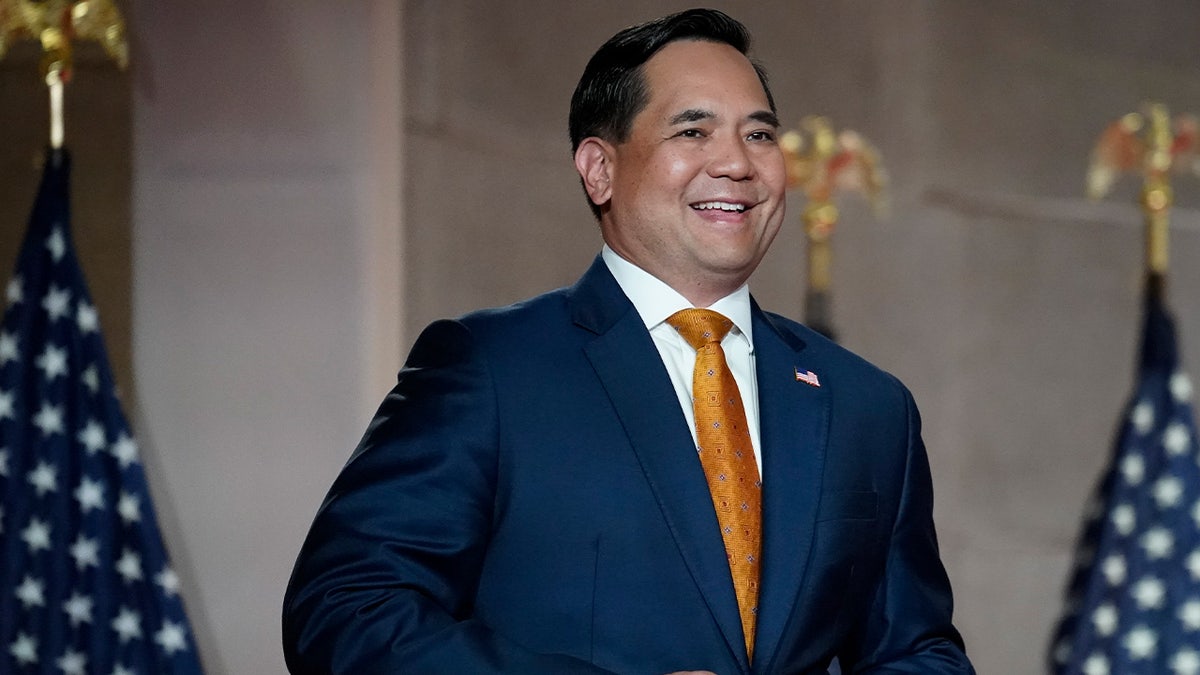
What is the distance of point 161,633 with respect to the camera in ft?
Answer: 14.0

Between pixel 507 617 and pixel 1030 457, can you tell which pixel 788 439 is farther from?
pixel 1030 457

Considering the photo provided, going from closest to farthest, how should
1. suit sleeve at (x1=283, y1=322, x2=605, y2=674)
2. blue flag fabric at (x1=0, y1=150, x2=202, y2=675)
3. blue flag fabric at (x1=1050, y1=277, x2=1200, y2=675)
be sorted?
suit sleeve at (x1=283, y1=322, x2=605, y2=674)
blue flag fabric at (x1=0, y1=150, x2=202, y2=675)
blue flag fabric at (x1=1050, y1=277, x2=1200, y2=675)

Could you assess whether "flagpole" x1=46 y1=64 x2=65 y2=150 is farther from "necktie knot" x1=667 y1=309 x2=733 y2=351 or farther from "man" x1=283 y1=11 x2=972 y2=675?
"necktie knot" x1=667 y1=309 x2=733 y2=351

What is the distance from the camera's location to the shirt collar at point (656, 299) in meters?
1.94

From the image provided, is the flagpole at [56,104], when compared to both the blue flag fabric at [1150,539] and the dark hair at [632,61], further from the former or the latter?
the blue flag fabric at [1150,539]

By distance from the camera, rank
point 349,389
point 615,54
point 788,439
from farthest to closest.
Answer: point 349,389 < point 615,54 < point 788,439

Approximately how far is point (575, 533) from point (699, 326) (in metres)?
0.33

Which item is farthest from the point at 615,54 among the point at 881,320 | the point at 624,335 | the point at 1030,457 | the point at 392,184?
the point at 1030,457

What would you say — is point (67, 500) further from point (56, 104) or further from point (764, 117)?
point (764, 117)

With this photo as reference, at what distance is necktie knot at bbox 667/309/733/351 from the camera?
1.92m

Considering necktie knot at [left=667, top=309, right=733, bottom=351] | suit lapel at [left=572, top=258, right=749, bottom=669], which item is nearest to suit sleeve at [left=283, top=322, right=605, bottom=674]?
suit lapel at [left=572, top=258, right=749, bottom=669]

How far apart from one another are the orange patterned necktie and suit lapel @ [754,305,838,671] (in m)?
0.02

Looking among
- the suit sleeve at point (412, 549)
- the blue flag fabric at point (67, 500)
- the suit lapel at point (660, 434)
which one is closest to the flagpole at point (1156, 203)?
the blue flag fabric at point (67, 500)

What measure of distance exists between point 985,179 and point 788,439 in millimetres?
4989
